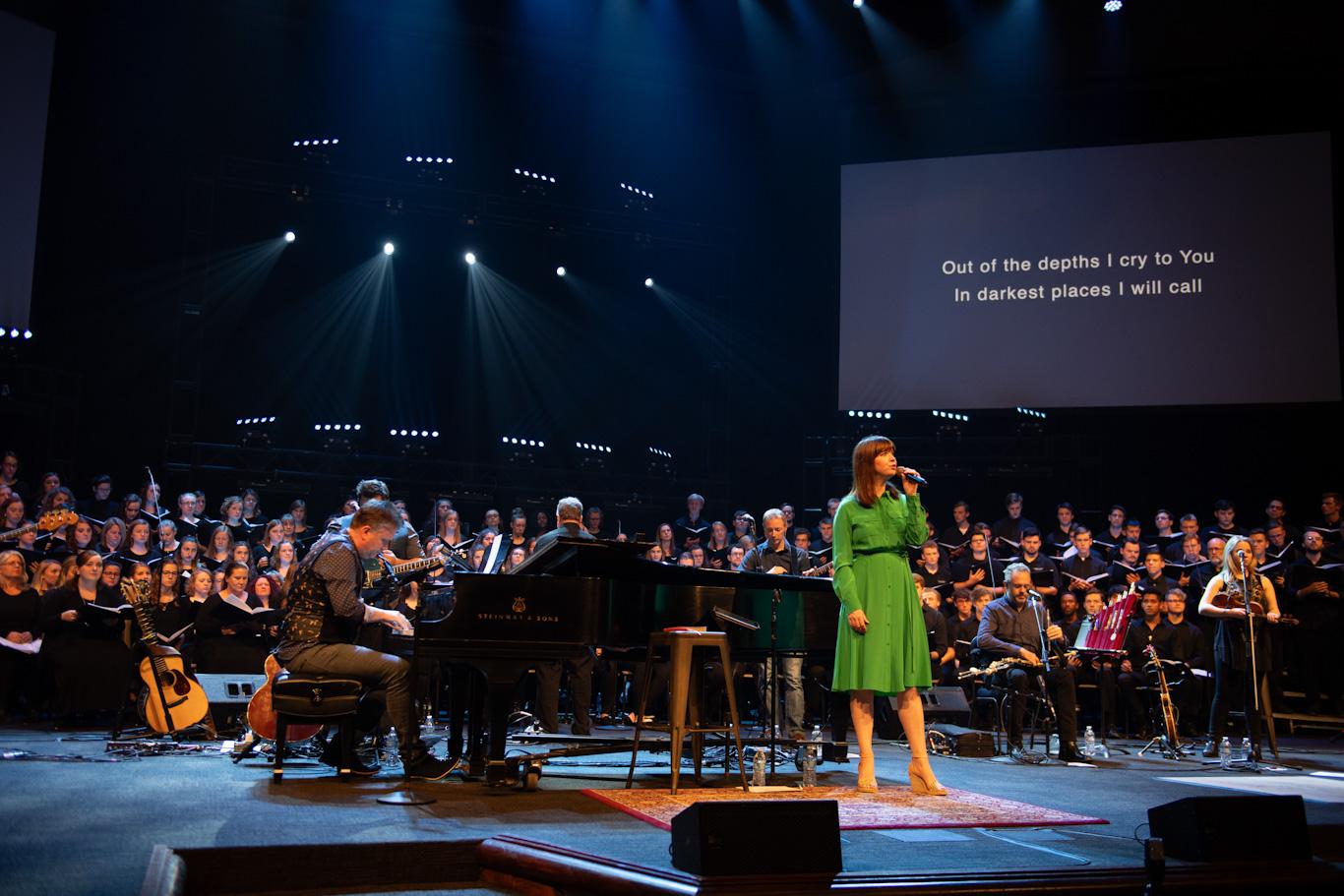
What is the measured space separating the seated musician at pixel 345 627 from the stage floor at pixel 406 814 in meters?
0.26

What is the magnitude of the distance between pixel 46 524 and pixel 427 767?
15.8 ft

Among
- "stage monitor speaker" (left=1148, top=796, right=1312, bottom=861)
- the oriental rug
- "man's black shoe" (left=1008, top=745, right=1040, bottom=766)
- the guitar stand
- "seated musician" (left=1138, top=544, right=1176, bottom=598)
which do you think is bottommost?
the guitar stand

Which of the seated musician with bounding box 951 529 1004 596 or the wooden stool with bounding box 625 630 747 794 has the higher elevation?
the seated musician with bounding box 951 529 1004 596

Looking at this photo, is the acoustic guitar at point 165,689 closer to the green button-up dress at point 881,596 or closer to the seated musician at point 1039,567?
the green button-up dress at point 881,596

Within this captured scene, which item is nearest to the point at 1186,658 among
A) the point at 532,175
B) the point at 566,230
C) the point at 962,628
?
the point at 962,628

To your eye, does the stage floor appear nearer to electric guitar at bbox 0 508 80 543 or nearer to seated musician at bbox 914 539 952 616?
electric guitar at bbox 0 508 80 543

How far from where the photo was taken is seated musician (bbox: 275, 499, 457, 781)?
18.1ft

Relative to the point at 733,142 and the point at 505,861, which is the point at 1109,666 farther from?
the point at 733,142

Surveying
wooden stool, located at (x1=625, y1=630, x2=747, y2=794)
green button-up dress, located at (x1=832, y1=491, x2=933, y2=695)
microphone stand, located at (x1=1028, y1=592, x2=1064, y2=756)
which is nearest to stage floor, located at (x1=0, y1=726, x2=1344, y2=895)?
wooden stool, located at (x1=625, y1=630, x2=747, y2=794)

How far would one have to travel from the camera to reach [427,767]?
562 centimetres

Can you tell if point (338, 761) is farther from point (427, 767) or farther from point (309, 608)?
point (309, 608)

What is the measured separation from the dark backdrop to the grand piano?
743cm

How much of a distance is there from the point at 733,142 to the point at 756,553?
8.63 metres

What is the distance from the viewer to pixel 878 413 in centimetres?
1391
